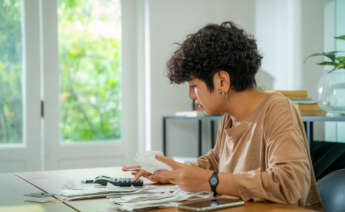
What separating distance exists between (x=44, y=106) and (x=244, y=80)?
7.81 feet

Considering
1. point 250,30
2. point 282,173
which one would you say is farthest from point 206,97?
point 250,30

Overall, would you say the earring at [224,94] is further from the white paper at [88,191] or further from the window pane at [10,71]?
the window pane at [10,71]

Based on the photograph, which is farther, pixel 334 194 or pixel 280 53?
pixel 280 53

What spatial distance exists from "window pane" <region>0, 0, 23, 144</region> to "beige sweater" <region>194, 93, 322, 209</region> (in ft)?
7.43

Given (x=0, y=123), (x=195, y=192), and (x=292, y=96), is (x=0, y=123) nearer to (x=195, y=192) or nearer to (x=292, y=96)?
(x=292, y=96)

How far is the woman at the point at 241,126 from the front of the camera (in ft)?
4.04

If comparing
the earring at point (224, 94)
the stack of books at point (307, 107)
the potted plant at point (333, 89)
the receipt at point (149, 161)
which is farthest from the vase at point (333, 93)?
the receipt at point (149, 161)

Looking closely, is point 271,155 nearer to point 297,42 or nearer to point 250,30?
point 297,42

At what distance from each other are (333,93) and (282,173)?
1208 millimetres

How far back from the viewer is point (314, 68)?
3260mm

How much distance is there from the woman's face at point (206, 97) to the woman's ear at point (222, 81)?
2 centimetres

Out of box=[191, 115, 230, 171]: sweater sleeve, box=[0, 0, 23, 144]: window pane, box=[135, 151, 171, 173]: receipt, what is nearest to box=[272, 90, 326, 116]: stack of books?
box=[191, 115, 230, 171]: sweater sleeve

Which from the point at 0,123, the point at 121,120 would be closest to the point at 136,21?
the point at 121,120

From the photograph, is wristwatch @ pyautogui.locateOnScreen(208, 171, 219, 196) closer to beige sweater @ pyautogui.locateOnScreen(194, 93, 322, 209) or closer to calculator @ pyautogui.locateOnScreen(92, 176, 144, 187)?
beige sweater @ pyautogui.locateOnScreen(194, 93, 322, 209)
